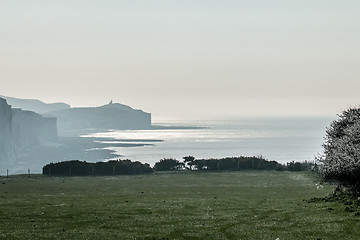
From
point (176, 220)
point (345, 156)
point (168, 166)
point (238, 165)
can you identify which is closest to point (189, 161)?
point (168, 166)

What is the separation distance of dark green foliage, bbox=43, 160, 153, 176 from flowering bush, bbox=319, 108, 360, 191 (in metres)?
60.3

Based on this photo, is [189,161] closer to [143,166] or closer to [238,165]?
[238,165]

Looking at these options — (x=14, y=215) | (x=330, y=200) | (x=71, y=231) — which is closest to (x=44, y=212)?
(x=14, y=215)

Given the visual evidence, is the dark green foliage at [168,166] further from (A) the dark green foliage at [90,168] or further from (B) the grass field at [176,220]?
(B) the grass field at [176,220]

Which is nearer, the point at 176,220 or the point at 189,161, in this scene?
the point at 176,220

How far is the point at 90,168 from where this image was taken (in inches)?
3688

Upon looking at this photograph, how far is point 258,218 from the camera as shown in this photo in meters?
31.0

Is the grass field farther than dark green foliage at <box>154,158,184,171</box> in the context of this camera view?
No

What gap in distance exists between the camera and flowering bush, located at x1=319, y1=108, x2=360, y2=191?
111 ft

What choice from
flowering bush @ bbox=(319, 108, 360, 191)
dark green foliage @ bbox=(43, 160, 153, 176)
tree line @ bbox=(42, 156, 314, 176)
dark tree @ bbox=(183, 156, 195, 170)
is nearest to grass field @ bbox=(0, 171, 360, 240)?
flowering bush @ bbox=(319, 108, 360, 191)

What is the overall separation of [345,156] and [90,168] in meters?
67.4

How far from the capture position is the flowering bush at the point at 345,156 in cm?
3384

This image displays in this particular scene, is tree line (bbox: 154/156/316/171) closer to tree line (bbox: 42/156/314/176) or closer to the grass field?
tree line (bbox: 42/156/314/176)

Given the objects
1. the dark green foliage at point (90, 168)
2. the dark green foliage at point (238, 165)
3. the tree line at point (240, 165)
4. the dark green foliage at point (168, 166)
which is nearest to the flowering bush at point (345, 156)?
the tree line at point (240, 165)
